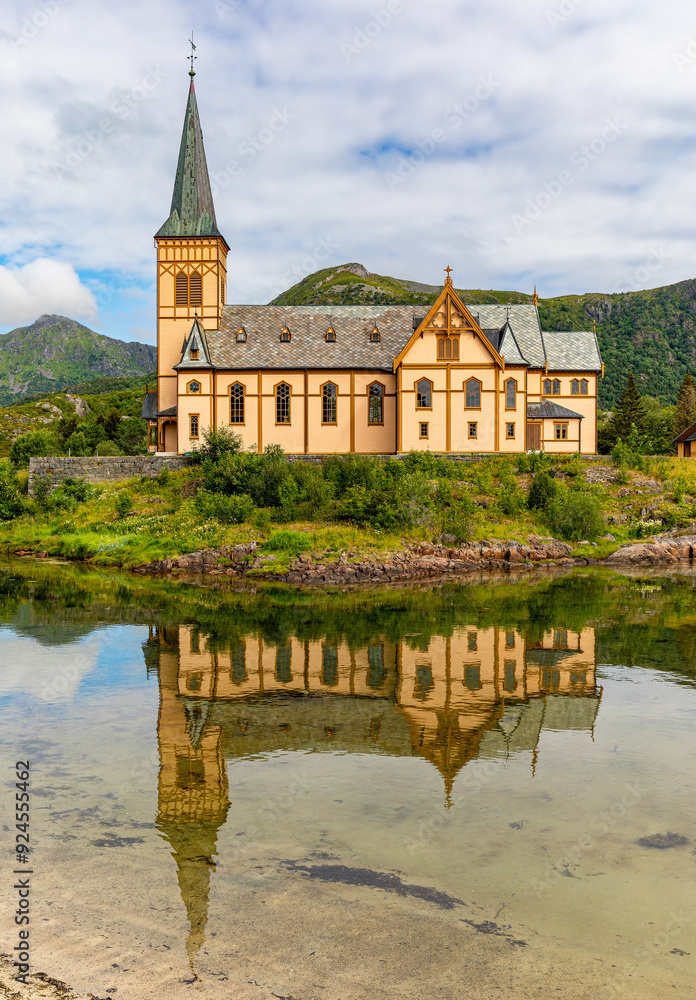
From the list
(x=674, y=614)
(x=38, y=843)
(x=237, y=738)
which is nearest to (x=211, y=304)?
(x=674, y=614)

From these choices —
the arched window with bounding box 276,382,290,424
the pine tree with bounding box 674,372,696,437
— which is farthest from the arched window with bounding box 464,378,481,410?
the pine tree with bounding box 674,372,696,437

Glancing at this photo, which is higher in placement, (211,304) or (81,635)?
(211,304)

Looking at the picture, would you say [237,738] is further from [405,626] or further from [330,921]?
[405,626]

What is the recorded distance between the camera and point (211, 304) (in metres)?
53.6

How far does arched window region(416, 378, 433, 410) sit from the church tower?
655 inches

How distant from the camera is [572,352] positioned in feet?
188

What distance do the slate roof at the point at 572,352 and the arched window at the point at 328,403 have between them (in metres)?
17.7

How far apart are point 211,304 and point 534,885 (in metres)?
50.5

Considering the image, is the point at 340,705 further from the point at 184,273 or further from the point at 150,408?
the point at 150,408

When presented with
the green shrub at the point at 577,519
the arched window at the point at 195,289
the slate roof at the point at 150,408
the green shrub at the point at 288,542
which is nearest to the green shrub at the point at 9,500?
the slate roof at the point at 150,408

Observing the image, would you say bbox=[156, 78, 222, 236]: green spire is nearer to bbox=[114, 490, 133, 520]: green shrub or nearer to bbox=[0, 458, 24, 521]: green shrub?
bbox=[114, 490, 133, 520]: green shrub

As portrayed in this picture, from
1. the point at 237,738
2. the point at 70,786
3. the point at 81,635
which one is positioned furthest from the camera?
the point at 81,635

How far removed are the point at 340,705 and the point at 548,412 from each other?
139ft

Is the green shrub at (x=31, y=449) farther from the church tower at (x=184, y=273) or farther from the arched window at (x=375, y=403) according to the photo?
the arched window at (x=375, y=403)
